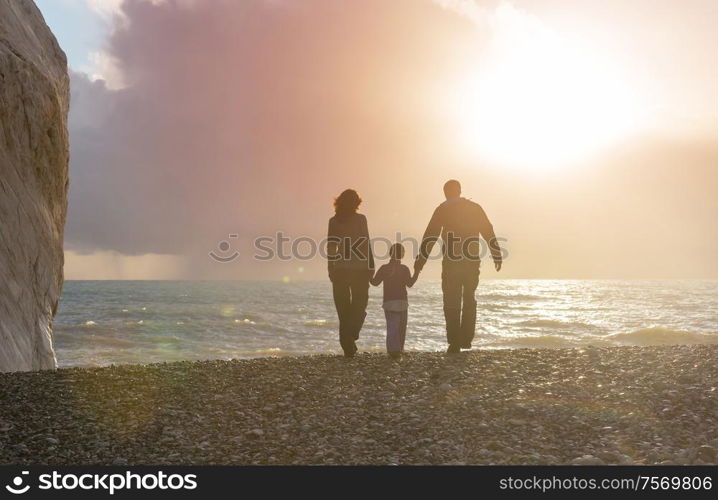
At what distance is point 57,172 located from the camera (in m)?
17.2

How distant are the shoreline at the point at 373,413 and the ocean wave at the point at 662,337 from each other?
29.3m

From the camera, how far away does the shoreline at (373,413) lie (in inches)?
243

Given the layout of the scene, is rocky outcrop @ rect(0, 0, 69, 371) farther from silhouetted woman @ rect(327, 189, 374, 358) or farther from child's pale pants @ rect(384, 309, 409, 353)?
child's pale pants @ rect(384, 309, 409, 353)

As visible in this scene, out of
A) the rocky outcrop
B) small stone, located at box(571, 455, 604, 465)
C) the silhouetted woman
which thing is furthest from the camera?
the rocky outcrop

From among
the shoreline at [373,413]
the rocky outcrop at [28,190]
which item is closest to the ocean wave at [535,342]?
the shoreline at [373,413]

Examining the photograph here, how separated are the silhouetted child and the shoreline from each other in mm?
1191

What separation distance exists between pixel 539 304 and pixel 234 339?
52.4m

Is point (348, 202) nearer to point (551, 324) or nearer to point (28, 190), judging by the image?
point (28, 190)

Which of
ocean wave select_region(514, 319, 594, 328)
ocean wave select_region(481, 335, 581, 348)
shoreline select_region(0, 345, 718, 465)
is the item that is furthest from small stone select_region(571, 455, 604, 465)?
ocean wave select_region(514, 319, 594, 328)

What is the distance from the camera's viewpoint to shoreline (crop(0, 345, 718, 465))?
20.3 feet

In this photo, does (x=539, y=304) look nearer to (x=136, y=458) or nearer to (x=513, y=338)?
(x=513, y=338)

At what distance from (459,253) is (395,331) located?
6.66 ft

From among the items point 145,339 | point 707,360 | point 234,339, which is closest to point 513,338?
point 234,339

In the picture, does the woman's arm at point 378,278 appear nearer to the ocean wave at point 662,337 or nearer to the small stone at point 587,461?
the small stone at point 587,461
